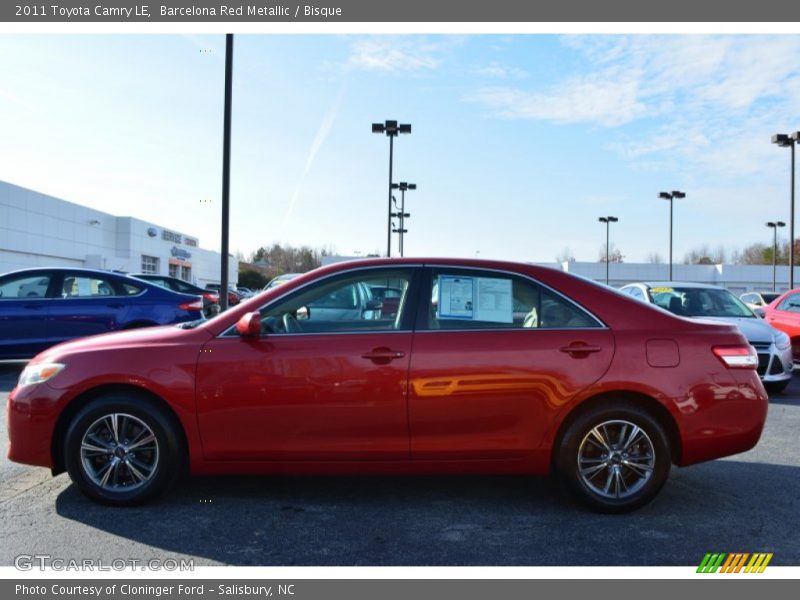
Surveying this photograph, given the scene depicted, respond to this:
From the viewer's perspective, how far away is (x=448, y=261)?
448 cm

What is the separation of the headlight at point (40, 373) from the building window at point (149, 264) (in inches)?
2043

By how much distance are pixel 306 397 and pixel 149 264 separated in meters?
54.4

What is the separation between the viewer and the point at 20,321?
955 centimetres

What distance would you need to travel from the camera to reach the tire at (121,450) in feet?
13.6

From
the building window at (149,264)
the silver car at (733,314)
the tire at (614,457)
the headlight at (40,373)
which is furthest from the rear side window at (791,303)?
the building window at (149,264)

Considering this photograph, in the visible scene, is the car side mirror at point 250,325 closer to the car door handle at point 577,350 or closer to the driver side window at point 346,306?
the driver side window at point 346,306

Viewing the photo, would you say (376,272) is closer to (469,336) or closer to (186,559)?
(469,336)

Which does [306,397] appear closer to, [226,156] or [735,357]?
[735,357]

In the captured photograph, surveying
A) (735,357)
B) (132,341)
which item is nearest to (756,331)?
(735,357)

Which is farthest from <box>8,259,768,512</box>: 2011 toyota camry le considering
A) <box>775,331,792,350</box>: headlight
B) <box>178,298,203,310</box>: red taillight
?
<box>178,298,203,310</box>: red taillight

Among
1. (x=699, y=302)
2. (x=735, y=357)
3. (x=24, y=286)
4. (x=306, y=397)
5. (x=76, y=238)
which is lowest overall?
(x=306, y=397)

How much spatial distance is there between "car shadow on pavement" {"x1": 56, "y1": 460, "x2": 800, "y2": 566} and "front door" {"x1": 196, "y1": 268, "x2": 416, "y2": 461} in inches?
16.5
